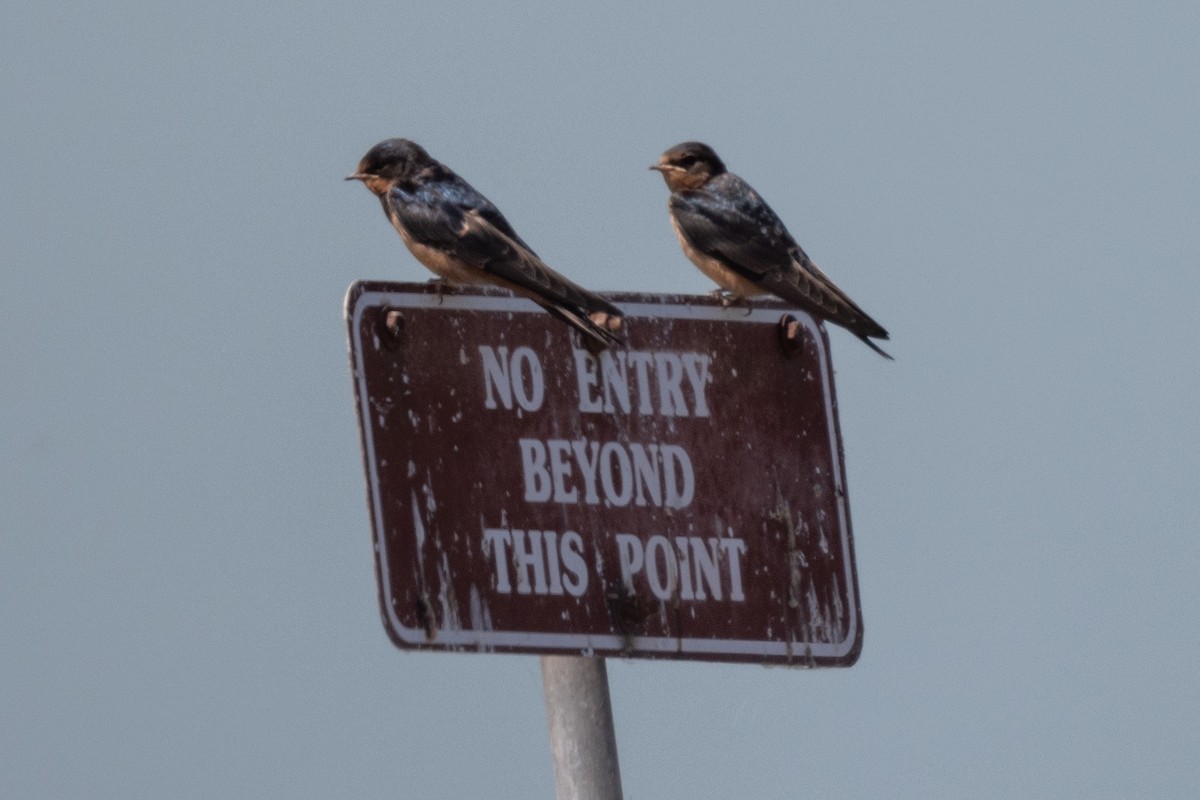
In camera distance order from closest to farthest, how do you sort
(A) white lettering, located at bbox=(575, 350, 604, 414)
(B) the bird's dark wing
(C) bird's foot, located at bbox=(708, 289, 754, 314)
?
(A) white lettering, located at bbox=(575, 350, 604, 414), (C) bird's foot, located at bbox=(708, 289, 754, 314), (B) the bird's dark wing

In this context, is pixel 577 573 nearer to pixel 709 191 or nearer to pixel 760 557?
pixel 760 557

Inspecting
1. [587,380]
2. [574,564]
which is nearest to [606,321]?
[587,380]

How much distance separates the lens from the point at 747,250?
23.6ft

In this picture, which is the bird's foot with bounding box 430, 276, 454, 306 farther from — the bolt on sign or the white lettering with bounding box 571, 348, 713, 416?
the white lettering with bounding box 571, 348, 713, 416

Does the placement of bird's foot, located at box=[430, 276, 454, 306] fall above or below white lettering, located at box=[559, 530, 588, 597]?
above

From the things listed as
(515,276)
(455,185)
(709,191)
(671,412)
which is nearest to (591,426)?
(671,412)

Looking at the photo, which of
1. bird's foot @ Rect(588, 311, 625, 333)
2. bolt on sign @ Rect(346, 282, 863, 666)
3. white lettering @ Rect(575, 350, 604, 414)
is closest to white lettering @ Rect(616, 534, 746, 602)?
bolt on sign @ Rect(346, 282, 863, 666)

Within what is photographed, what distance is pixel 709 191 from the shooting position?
7.78 m

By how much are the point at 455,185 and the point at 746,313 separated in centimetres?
230

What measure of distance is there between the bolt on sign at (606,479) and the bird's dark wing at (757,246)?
111 inches

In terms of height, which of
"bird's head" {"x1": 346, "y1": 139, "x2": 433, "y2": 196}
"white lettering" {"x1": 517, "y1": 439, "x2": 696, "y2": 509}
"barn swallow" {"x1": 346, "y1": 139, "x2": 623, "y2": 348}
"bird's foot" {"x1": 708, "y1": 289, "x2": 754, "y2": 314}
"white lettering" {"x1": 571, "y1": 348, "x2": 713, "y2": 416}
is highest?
"bird's head" {"x1": 346, "y1": 139, "x2": 433, "y2": 196}

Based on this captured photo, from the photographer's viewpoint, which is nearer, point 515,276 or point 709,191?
point 515,276

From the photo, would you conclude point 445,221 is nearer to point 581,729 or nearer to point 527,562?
point 527,562

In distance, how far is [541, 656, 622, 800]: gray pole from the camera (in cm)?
288
